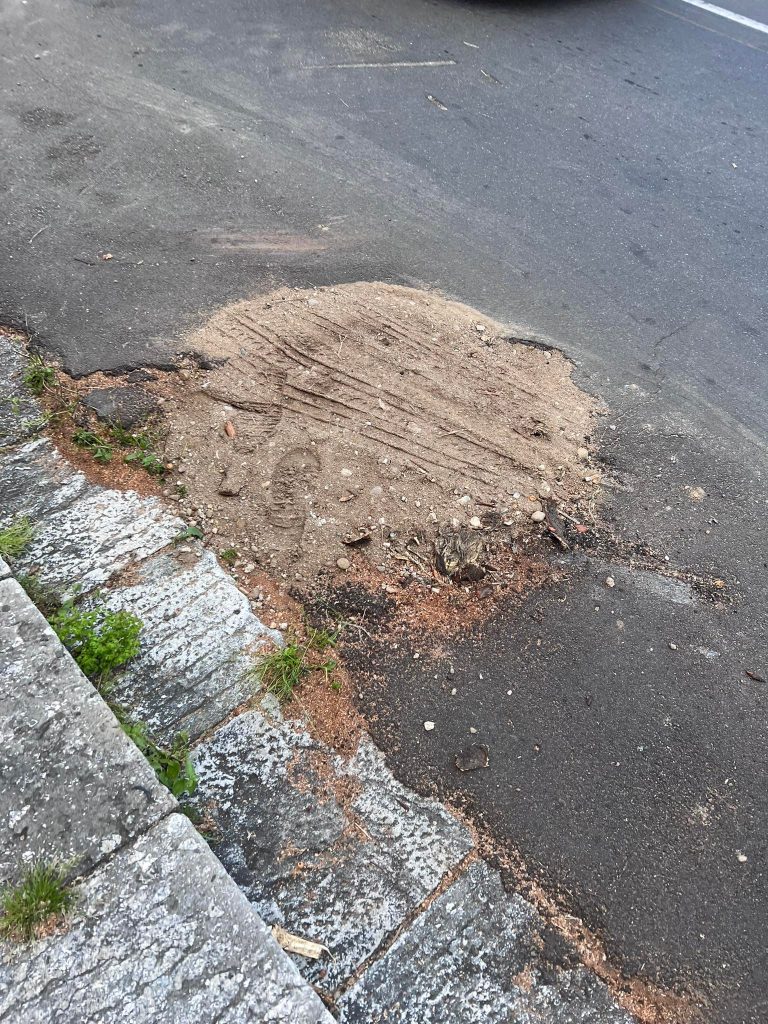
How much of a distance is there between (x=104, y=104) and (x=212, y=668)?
5326 millimetres

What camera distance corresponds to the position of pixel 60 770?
222 cm

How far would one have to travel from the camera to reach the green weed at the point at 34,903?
1.95 meters

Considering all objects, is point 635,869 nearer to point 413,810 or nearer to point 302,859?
point 413,810

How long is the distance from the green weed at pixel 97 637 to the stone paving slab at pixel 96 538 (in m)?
0.16

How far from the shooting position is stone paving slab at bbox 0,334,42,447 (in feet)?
11.4

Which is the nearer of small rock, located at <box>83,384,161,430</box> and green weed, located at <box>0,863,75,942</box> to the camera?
green weed, located at <box>0,863,75,942</box>

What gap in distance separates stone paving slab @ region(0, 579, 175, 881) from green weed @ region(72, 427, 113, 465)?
1.13 metres

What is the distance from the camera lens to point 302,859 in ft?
7.72

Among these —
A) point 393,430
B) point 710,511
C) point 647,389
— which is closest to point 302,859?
point 393,430

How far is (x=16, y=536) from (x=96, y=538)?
12.5 inches

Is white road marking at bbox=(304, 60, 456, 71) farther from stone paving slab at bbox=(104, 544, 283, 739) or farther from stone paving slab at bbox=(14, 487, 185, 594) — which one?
stone paving slab at bbox=(104, 544, 283, 739)

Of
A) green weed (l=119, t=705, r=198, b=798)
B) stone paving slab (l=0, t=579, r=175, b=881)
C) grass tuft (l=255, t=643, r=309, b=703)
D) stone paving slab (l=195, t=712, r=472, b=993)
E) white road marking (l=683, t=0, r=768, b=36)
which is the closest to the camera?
stone paving slab (l=0, t=579, r=175, b=881)

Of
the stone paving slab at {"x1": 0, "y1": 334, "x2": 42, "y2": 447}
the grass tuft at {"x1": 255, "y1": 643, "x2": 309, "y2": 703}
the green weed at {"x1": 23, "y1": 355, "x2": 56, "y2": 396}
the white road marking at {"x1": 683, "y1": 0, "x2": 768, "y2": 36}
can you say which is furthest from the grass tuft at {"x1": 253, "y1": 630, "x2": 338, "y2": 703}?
the white road marking at {"x1": 683, "y1": 0, "x2": 768, "y2": 36}

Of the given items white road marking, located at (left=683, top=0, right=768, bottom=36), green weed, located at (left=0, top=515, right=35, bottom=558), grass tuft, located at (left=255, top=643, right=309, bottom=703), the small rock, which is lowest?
green weed, located at (left=0, top=515, right=35, bottom=558)
